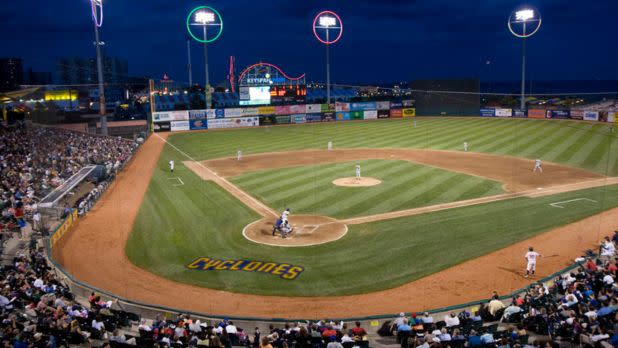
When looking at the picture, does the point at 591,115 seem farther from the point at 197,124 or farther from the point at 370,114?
the point at 197,124

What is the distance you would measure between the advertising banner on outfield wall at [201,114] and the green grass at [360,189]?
33.7m

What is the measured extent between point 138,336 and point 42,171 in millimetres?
23663

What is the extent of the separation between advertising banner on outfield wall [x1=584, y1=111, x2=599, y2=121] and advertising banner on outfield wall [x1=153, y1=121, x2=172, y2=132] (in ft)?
179

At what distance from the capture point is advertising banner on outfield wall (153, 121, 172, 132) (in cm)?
6394

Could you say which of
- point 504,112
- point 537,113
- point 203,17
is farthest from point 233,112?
point 537,113

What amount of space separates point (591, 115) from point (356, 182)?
1777 inches

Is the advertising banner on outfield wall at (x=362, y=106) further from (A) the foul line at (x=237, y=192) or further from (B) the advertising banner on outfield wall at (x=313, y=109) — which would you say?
(A) the foul line at (x=237, y=192)

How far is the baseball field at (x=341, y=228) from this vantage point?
632 inches

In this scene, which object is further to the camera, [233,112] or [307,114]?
[307,114]

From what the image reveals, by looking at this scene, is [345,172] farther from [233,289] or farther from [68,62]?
[68,62]

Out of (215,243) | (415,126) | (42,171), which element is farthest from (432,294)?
(415,126)

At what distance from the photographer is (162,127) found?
64312 mm

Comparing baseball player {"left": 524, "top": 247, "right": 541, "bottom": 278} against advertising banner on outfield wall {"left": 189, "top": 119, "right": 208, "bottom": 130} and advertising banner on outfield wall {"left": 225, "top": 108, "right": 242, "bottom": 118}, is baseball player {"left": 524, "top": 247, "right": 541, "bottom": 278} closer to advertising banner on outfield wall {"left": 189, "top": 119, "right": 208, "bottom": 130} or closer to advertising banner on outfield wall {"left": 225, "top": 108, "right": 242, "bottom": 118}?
advertising banner on outfield wall {"left": 189, "top": 119, "right": 208, "bottom": 130}

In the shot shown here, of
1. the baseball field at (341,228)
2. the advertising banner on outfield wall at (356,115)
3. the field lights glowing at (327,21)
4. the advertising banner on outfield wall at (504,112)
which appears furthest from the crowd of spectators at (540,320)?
the advertising banner on outfield wall at (356,115)
